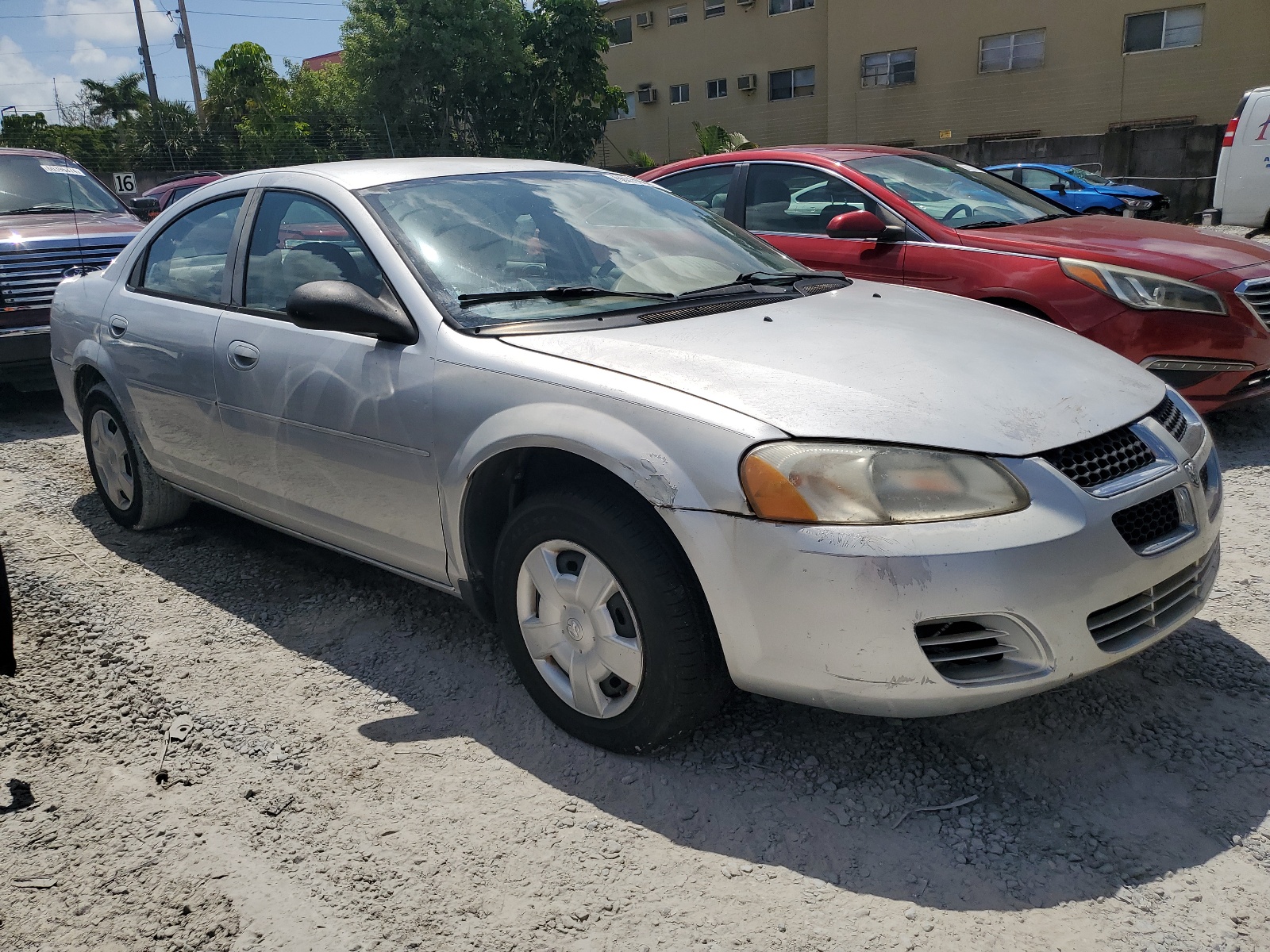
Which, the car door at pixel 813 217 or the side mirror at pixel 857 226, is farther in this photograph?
the car door at pixel 813 217

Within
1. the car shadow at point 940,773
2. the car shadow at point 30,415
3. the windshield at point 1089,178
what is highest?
the windshield at point 1089,178

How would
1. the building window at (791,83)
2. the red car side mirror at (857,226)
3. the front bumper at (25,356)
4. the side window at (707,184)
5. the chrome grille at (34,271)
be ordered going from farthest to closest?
the building window at (791,83) < the chrome grille at (34,271) < the front bumper at (25,356) < the side window at (707,184) < the red car side mirror at (857,226)

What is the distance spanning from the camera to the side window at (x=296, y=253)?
132 inches

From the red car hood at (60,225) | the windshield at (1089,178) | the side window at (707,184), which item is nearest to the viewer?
the side window at (707,184)

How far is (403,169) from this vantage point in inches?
144

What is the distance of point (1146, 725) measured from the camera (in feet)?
9.25

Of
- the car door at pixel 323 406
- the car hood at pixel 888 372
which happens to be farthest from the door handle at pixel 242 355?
the car hood at pixel 888 372

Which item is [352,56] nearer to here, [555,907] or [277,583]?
[277,583]

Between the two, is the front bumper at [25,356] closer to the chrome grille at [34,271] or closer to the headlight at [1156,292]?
the chrome grille at [34,271]

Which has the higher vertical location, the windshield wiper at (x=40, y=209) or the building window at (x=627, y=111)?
the building window at (x=627, y=111)

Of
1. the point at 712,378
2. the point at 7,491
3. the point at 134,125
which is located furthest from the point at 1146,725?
the point at 134,125

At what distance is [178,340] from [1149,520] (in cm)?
333

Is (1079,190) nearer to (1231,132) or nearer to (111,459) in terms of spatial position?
(1231,132)

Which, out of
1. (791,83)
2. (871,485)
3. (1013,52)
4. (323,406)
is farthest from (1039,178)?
(791,83)
